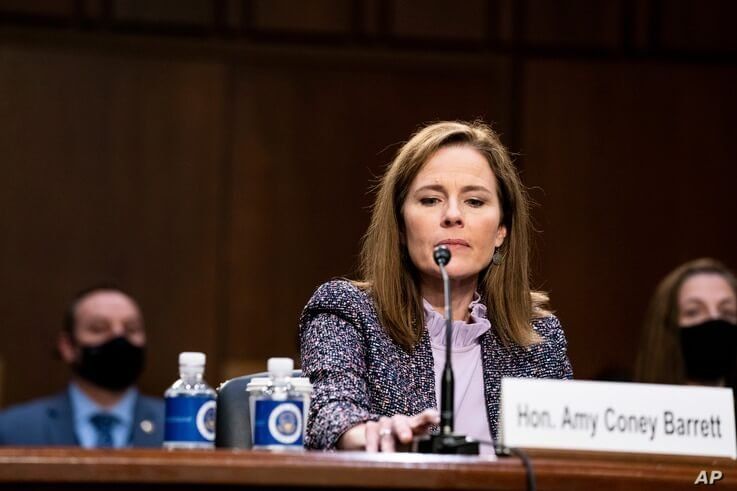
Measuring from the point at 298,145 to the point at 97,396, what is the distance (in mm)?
1572

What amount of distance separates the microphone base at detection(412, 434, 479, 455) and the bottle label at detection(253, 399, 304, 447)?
7.7 inches

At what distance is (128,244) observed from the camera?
5.52m

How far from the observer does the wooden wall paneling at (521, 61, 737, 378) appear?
5.80 m

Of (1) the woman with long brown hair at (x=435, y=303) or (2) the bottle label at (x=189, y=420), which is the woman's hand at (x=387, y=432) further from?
(2) the bottle label at (x=189, y=420)

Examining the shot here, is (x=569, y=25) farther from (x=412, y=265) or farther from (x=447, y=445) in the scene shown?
(x=447, y=445)

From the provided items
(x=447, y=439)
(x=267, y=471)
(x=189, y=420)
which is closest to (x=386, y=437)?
(x=447, y=439)

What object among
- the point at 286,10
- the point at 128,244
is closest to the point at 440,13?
the point at 286,10

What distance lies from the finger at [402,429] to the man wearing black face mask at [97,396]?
2.40m

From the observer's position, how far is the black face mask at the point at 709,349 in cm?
436

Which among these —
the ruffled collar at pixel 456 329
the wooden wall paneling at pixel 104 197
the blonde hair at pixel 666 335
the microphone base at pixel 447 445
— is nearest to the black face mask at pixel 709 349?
the blonde hair at pixel 666 335

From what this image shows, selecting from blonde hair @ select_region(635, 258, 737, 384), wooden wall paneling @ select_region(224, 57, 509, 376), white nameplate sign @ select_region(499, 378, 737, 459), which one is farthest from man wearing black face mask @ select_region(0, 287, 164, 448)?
white nameplate sign @ select_region(499, 378, 737, 459)

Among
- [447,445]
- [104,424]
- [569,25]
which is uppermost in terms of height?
[569,25]

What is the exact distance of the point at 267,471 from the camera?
177 centimetres

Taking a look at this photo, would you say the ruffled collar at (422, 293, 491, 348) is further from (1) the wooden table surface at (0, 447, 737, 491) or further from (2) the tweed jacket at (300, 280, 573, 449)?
(1) the wooden table surface at (0, 447, 737, 491)
